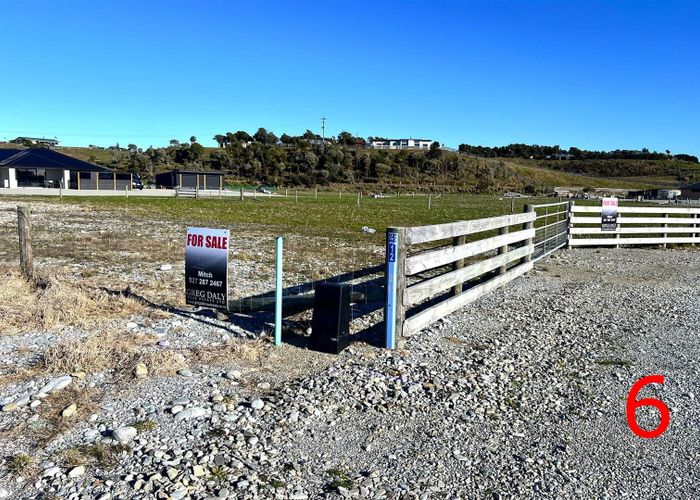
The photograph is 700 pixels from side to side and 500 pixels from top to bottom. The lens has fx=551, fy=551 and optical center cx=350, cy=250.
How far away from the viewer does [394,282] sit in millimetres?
6250

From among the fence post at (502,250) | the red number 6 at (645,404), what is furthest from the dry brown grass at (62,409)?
the fence post at (502,250)

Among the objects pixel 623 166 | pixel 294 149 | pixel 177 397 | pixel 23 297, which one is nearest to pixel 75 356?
pixel 177 397

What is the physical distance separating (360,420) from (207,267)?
313cm

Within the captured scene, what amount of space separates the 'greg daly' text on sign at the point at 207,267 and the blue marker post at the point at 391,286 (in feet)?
6.46

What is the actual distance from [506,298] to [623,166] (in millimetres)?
171132

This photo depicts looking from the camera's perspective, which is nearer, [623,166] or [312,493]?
[312,493]

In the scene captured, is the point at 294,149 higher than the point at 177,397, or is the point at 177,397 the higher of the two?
the point at 294,149

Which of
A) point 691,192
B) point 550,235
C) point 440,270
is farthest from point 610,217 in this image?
point 691,192

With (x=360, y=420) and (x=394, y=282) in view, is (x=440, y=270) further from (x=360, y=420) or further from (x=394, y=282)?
(x=360, y=420)

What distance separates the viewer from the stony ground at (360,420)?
11.9ft

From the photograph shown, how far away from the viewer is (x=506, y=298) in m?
9.73

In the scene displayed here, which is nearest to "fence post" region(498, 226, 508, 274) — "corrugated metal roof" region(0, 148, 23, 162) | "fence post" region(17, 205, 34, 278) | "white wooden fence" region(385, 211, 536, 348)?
"white wooden fence" region(385, 211, 536, 348)

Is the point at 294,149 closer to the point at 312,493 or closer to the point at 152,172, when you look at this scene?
the point at 152,172

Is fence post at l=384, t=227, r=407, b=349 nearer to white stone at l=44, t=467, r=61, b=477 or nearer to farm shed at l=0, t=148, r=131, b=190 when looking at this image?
white stone at l=44, t=467, r=61, b=477
